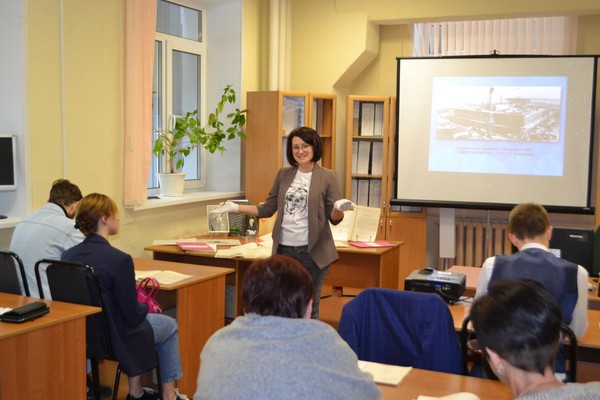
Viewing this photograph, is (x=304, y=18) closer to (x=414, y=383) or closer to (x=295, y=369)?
(x=414, y=383)

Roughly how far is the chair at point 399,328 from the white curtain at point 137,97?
2602 millimetres

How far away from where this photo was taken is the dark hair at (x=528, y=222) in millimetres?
2926

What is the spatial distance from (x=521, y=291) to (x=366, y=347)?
3.83ft

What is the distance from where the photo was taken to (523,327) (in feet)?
5.21

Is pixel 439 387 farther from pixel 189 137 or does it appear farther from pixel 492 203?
pixel 492 203

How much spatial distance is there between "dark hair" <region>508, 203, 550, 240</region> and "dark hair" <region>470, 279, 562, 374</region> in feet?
4.41

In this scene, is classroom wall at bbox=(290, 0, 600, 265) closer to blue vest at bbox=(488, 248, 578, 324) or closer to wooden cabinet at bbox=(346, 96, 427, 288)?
wooden cabinet at bbox=(346, 96, 427, 288)

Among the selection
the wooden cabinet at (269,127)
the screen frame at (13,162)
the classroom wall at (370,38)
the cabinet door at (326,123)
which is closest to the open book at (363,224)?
the wooden cabinet at (269,127)

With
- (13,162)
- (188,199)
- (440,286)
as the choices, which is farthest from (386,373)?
(188,199)

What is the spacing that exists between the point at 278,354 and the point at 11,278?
88.3 inches

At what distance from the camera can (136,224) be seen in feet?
16.4

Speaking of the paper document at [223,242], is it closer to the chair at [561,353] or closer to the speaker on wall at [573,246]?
the speaker on wall at [573,246]

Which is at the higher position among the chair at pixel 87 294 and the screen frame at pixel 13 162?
the screen frame at pixel 13 162

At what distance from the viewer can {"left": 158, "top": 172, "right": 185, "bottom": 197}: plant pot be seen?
218 inches
